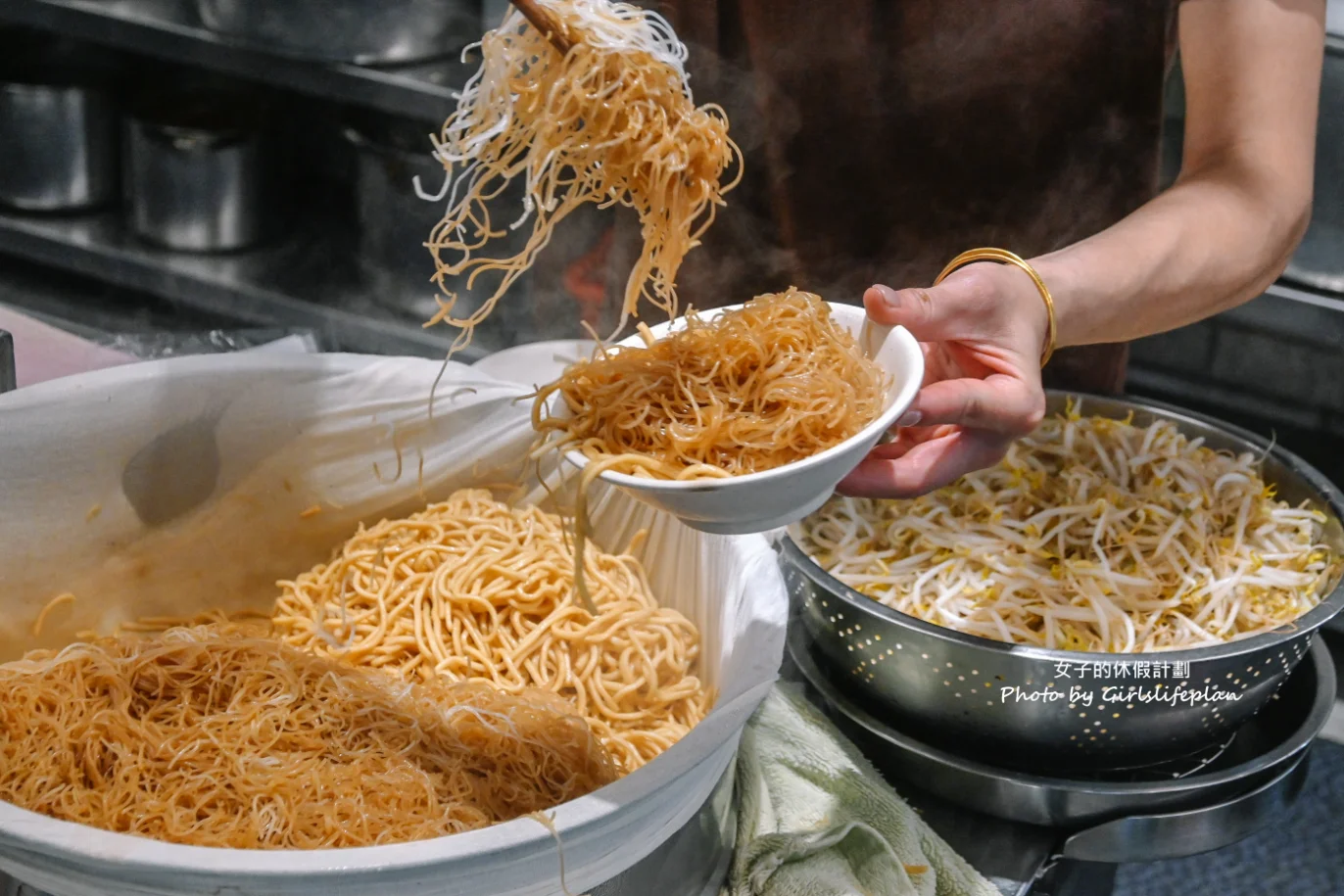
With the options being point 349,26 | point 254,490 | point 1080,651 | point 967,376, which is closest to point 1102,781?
point 1080,651

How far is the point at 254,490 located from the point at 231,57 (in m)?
1.47

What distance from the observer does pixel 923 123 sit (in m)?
1.75

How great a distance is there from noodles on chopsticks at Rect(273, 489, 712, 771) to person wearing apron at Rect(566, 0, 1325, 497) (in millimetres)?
392

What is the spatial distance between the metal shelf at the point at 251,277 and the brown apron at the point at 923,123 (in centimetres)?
128

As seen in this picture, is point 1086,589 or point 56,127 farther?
point 56,127

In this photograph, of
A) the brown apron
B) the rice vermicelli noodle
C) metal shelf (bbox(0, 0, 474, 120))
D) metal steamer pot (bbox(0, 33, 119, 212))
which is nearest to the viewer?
the rice vermicelli noodle

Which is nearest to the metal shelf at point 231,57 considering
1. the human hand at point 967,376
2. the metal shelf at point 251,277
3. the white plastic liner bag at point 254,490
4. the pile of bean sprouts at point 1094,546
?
the metal shelf at point 251,277

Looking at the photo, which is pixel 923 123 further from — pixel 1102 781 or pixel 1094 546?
pixel 1102 781

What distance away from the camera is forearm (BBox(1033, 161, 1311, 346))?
1395mm

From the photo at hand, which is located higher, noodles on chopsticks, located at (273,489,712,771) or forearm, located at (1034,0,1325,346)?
forearm, located at (1034,0,1325,346)

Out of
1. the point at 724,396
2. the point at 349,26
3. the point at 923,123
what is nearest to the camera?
the point at 724,396

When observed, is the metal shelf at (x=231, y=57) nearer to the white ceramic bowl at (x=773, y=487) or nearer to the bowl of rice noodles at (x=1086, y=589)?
the bowl of rice noodles at (x=1086, y=589)

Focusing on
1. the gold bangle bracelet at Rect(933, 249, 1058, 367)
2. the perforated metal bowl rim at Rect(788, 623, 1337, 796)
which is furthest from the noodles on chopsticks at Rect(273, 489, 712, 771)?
the gold bangle bracelet at Rect(933, 249, 1058, 367)

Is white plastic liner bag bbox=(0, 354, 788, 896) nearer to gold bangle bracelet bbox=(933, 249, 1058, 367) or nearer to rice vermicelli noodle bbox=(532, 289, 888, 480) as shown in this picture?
rice vermicelli noodle bbox=(532, 289, 888, 480)
